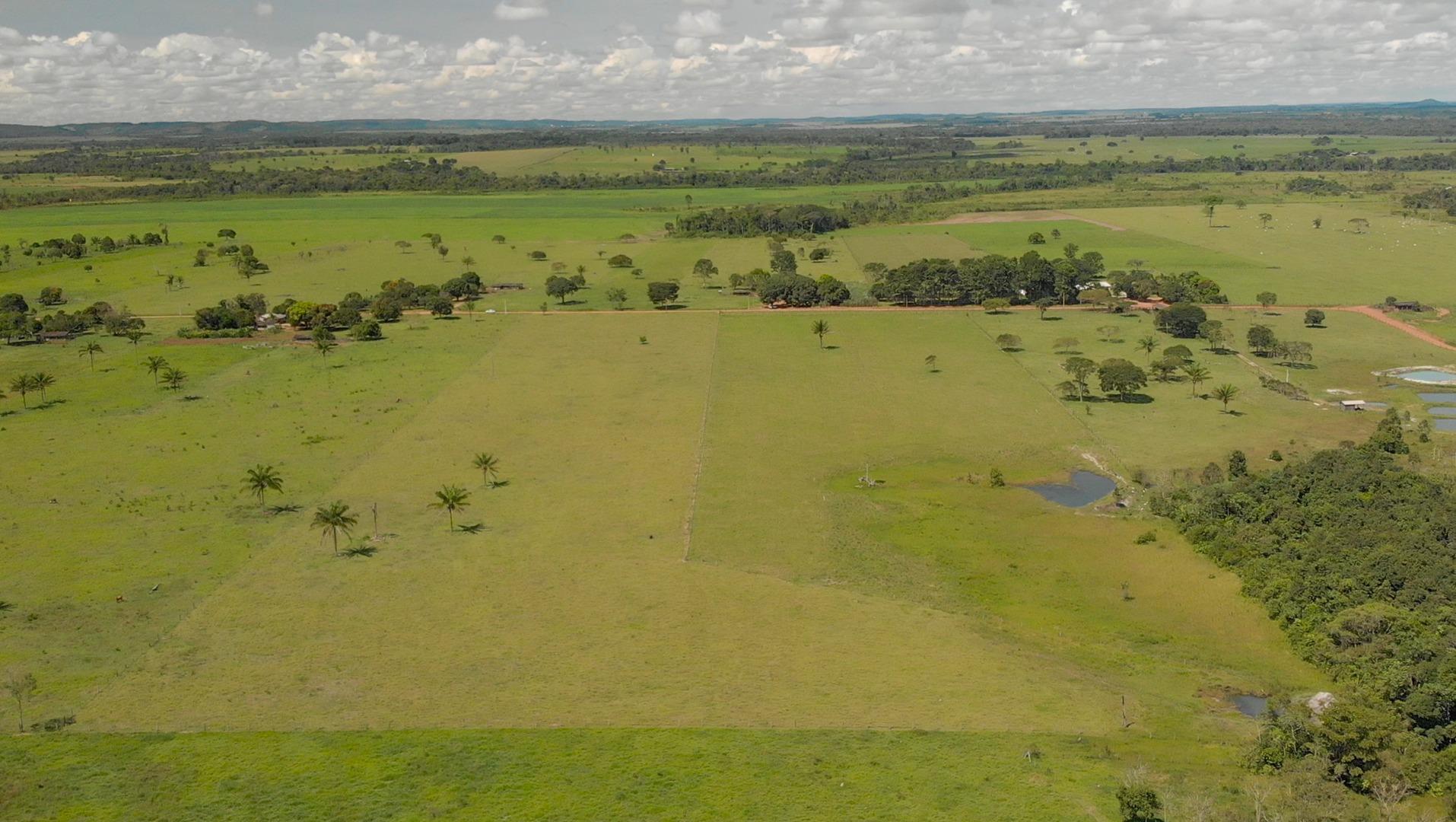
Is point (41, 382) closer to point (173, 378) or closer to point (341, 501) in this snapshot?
point (173, 378)

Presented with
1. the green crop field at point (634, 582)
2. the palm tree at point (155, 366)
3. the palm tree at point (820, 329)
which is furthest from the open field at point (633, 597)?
the palm tree at point (820, 329)

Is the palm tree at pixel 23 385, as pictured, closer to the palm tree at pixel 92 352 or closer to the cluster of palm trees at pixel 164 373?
the cluster of palm trees at pixel 164 373

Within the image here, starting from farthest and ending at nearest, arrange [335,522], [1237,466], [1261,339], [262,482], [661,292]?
[661,292]
[1261,339]
[1237,466]
[262,482]
[335,522]

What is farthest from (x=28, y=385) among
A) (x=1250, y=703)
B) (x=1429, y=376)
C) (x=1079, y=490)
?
(x=1429, y=376)

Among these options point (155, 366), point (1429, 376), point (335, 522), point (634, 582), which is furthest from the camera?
point (155, 366)

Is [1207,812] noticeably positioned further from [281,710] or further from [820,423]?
[820,423]

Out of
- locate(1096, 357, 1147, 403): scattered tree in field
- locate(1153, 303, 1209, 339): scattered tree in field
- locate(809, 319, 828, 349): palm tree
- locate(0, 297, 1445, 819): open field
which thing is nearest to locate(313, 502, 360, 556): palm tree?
locate(0, 297, 1445, 819): open field
